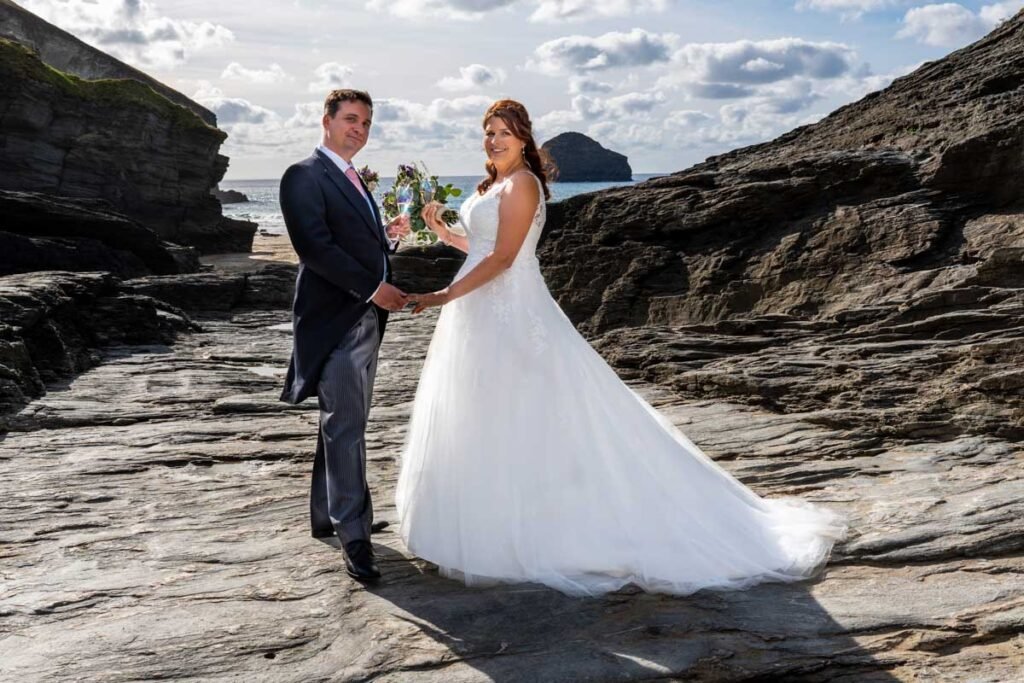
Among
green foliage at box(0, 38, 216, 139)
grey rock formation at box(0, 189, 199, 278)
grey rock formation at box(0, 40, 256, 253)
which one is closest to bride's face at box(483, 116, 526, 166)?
grey rock formation at box(0, 189, 199, 278)

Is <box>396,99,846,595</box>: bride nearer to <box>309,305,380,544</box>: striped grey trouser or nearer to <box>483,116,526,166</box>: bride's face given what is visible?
<box>483,116,526,166</box>: bride's face

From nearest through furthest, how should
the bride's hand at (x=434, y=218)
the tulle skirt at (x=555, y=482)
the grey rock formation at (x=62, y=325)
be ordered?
the tulle skirt at (x=555, y=482)
the bride's hand at (x=434, y=218)
the grey rock formation at (x=62, y=325)

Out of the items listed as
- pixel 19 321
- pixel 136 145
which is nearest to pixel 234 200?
pixel 136 145

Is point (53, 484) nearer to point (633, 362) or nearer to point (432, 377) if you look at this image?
point (432, 377)

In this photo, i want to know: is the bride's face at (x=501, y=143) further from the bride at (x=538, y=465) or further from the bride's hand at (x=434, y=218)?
the bride's hand at (x=434, y=218)

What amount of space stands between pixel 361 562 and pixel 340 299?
169 cm

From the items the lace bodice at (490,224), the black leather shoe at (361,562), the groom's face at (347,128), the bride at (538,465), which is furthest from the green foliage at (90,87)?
the black leather shoe at (361,562)

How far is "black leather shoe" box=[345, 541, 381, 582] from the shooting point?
589 cm

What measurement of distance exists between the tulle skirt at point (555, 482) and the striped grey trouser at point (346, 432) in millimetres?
356

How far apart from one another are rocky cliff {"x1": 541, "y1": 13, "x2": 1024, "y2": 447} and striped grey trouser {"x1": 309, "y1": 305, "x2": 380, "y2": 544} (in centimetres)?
521

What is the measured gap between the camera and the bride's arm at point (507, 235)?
621 cm

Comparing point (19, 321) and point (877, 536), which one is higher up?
point (19, 321)

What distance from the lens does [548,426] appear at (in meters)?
6.05

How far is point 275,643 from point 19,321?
9.33 m
